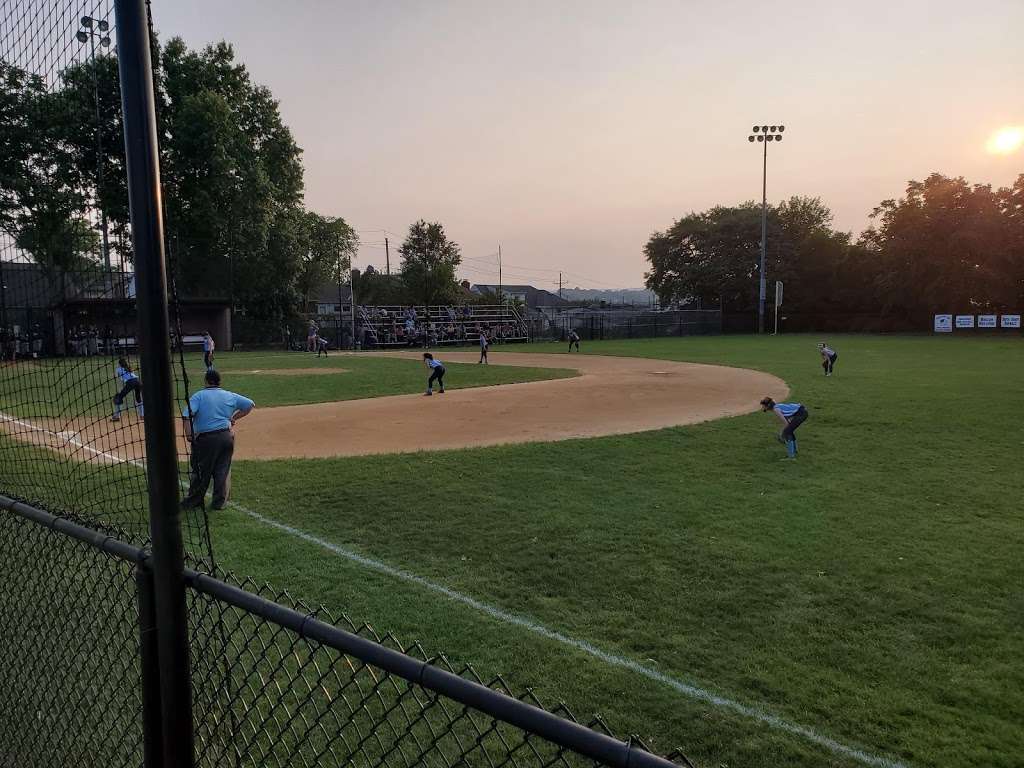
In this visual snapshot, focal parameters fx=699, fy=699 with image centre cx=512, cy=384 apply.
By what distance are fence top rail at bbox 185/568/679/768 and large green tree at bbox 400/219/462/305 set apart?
2517 inches

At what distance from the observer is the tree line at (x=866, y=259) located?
53.8m

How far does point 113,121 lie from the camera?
25.0 feet

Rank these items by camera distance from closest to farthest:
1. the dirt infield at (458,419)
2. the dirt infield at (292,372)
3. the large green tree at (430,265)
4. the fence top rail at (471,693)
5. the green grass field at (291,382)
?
the fence top rail at (471,693) → the dirt infield at (458,419) → the green grass field at (291,382) → the dirt infield at (292,372) → the large green tree at (430,265)

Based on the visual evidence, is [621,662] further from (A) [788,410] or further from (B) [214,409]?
(A) [788,410]

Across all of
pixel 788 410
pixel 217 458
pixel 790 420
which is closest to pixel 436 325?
pixel 788 410

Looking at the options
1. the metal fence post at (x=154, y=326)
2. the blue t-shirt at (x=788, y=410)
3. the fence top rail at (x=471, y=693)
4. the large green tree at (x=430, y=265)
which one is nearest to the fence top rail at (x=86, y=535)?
the metal fence post at (x=154, y=326)

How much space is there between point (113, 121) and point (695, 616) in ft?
25.4

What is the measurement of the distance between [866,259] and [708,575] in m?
63.1

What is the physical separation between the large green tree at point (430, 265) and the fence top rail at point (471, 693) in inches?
2517

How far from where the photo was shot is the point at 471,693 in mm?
1641

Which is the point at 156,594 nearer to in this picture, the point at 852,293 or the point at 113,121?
the point at 113,121

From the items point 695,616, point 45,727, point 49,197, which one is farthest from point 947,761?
point 49,197

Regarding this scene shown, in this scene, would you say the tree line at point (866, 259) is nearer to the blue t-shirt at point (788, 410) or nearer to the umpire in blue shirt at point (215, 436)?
the blue t-shirt at point (788, 410)

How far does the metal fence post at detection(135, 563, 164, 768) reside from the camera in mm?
2420
